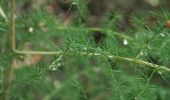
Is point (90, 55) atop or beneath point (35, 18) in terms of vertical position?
beneath

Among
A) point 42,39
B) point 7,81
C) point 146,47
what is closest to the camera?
point 146,47

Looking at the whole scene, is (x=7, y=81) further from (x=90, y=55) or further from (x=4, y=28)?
(x=90, y=55)

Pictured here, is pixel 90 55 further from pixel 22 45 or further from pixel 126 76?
pixel 126 76

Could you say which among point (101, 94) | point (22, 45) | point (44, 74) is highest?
point (22, 45)

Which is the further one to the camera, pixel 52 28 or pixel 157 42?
pixel 52 28

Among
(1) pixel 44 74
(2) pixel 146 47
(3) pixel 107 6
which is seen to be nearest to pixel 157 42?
(2) pixel 146 47

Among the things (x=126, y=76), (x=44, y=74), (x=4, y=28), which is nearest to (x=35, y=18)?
(x=4, y=28)

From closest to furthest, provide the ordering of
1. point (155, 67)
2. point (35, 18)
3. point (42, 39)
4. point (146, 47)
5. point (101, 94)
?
point (155, 67) < point (146, 47) < point (35, 18) < point (42, 39) < point (101, 94)
